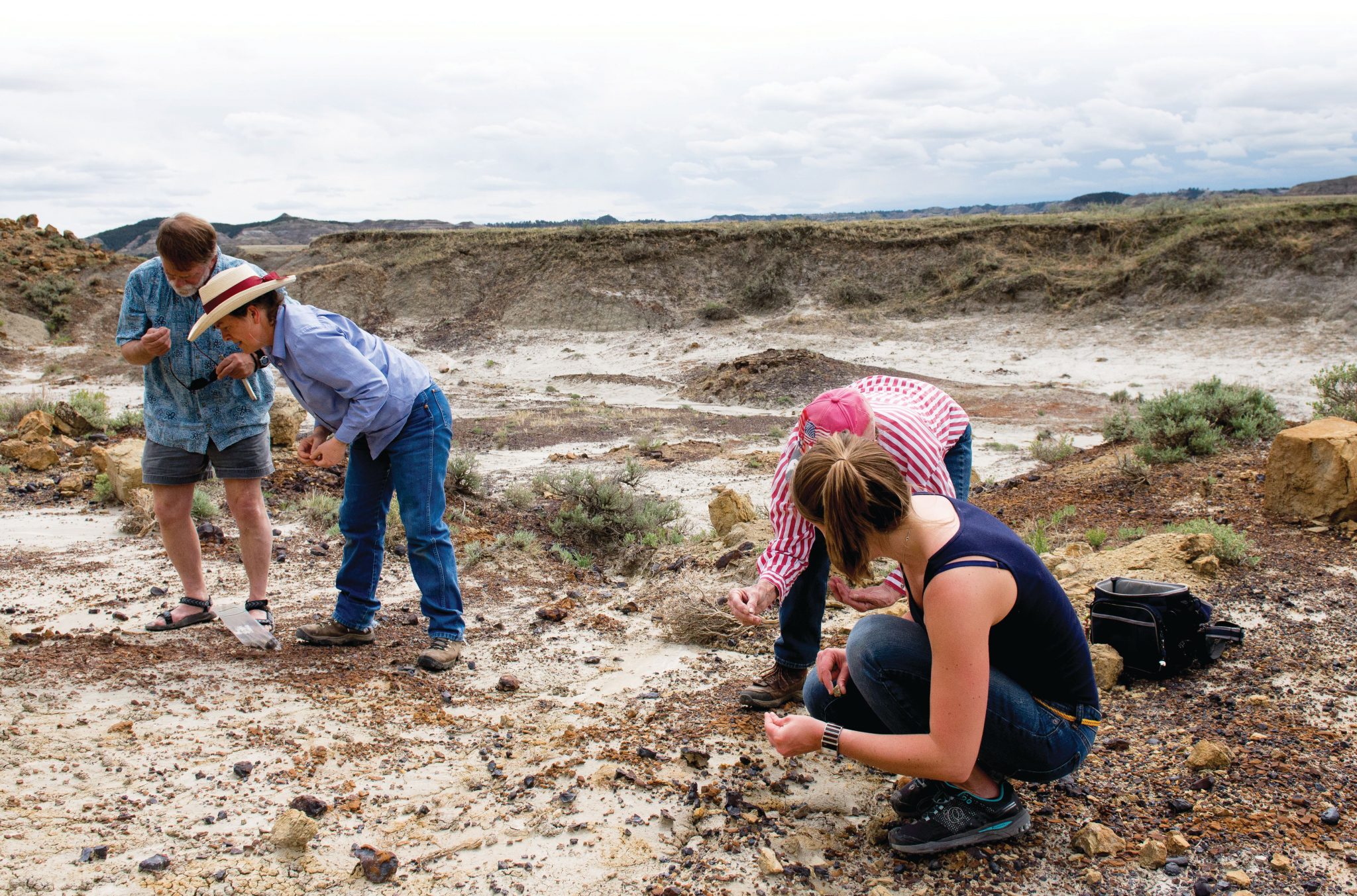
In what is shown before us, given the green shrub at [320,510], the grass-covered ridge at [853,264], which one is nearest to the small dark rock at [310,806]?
the green shrub at [320,510]

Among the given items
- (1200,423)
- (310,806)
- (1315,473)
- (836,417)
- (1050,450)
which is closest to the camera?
(836,417)

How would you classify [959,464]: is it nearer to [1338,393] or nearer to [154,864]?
[154,864]

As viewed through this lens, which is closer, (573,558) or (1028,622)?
(1028,622)

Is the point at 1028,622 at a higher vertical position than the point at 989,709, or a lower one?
higher

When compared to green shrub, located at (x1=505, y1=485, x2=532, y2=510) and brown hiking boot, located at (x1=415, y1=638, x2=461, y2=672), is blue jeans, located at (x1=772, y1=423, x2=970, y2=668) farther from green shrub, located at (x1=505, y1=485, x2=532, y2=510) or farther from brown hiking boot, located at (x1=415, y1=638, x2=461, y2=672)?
green shrub, located at (x1=505, y1=485, x2=532, y2=510)

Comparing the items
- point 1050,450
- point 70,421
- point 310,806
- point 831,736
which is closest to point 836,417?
point 831,736

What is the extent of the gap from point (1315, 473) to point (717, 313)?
2041 cm

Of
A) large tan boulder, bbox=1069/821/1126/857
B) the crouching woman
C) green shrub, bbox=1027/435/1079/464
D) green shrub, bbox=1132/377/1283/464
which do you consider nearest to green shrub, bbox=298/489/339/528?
the crouching woman

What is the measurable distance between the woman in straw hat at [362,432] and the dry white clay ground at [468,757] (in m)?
0.23

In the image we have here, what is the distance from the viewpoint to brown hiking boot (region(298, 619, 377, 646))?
11.8ft

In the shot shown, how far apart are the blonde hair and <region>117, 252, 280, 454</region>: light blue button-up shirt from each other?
2461 mm

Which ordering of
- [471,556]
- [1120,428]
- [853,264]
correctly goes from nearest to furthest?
[471,556], [1120,428], [853,264]

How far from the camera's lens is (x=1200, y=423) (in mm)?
6234

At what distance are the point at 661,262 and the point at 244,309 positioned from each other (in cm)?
2463
